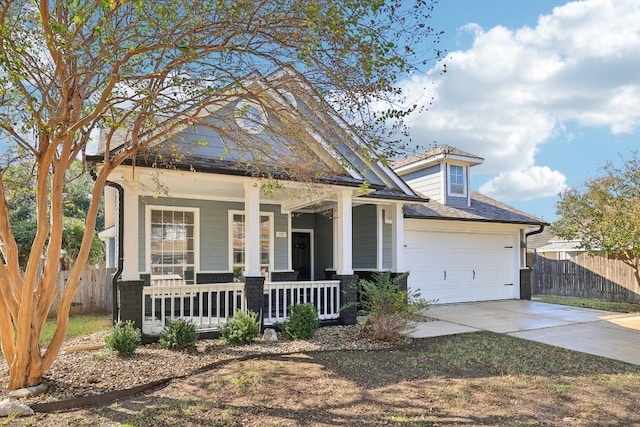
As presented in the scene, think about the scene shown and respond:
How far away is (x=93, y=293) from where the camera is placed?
11.4 meters

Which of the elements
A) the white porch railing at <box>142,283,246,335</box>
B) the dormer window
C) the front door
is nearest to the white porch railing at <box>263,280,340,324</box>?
the white porch railing at <box>142,283,246,335</box>

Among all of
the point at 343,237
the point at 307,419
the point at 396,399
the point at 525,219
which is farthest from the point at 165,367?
the point at 525,219

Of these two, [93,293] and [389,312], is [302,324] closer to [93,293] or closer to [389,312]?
[389,312]

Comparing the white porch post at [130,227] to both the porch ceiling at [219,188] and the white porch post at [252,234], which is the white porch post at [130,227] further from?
the white porch post at [252,234]

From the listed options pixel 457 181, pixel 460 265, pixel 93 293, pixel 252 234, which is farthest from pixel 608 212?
pixel 93 293

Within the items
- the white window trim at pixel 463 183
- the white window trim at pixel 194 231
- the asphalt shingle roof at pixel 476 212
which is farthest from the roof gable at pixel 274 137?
the white window trim at pixel 463 183

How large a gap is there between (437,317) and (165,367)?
6.63 metres

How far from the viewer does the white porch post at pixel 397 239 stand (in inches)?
420

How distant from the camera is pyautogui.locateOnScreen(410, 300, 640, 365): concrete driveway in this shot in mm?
7289

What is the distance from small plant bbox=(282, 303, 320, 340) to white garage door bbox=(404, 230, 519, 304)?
5137 millimetres

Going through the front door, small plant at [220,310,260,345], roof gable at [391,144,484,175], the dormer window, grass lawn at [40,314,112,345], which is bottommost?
grass lawn at [40,314,112,345]

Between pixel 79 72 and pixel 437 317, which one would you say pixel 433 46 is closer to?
pixel 79 72

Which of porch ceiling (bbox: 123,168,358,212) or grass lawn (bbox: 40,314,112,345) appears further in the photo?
grass lawn (bbox: 40,314,112,345)

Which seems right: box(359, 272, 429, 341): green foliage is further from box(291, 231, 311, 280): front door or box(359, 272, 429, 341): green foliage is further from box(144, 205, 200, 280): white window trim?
box(291, 231, 311, 280): front door
